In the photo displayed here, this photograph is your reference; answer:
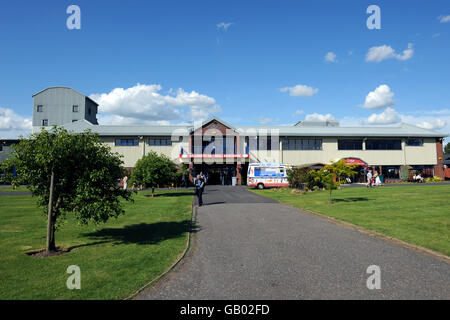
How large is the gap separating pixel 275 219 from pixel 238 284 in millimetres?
7079

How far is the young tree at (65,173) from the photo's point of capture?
23.1ft

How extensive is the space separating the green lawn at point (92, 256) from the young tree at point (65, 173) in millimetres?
906

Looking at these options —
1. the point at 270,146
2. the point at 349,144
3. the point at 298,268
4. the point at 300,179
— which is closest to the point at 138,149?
the point at 270,146

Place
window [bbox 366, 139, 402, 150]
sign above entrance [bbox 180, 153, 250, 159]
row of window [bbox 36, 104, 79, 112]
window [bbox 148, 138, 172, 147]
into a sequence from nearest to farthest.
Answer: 1. sign above entrance [bbox 180, 153, 250, 159]
2. window [bbox 148, 138, 172, 147]
3. window [bbox 366, 139, 402, 150]
4. row of window [bbox 36, 104, 79, 112]

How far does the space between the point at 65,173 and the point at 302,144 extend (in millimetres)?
35938

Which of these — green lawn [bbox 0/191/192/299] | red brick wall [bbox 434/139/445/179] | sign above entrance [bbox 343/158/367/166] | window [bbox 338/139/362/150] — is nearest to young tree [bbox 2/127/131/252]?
green lawn [bbox 0/191/192/299]

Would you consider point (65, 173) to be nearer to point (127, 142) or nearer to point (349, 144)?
point (127, 142)

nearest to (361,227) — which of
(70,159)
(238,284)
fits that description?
(238,284)

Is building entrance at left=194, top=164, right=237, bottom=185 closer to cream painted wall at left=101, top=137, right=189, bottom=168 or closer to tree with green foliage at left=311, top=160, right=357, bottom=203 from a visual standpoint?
cream painted wall at left=101, top=137, right=189, bottom=168

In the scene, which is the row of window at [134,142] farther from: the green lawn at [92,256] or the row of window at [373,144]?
the green lawn at [92,256]

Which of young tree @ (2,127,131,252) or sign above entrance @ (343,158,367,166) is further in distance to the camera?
sign above entrance @ (343,158,367,166)

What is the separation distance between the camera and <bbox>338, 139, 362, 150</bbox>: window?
40.3 meters

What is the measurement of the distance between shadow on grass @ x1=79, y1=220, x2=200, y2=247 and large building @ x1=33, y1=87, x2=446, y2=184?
25983 millimetres

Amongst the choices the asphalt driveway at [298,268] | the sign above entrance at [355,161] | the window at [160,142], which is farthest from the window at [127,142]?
the asphalt driveway at [298,268]
